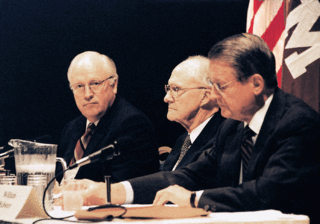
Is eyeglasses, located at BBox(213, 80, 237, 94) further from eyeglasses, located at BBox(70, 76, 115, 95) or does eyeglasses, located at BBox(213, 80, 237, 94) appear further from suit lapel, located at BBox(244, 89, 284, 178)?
eyeglasses, located at BBox(70, 76, 115, 95)

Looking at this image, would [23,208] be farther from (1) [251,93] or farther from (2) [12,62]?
(2) [12,62]

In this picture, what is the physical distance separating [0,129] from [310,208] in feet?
11.6

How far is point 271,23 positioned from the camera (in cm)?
269

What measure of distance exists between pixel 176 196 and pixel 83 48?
279 centimetres

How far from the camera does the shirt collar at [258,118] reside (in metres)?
1.77

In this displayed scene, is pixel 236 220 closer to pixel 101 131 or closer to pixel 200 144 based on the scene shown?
pixel 200 144

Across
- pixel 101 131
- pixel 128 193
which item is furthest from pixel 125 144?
pixel 128 193

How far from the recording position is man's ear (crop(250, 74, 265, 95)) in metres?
1.79

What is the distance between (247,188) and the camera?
1.49m

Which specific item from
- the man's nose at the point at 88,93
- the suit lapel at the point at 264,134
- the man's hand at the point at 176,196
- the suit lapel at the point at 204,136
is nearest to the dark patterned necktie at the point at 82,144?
the man's nose at the point at 88,93

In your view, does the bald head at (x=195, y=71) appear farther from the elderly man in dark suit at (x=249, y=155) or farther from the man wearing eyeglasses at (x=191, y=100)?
the elderly man in dark suit at (x=249, y=155)

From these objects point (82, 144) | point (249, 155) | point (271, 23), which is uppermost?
point (271, 23)

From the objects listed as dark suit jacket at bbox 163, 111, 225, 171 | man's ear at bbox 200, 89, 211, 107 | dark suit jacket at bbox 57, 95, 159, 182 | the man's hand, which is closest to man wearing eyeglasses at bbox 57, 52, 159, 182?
dark suit jacket at bbox 57, 95, 159, 182

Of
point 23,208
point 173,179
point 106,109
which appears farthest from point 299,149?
point 106,109
